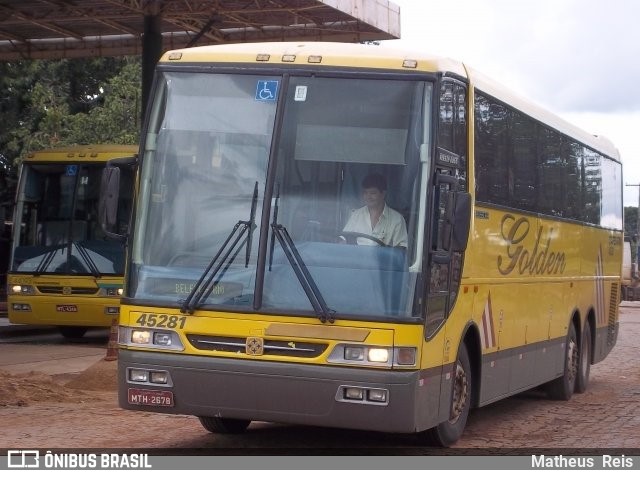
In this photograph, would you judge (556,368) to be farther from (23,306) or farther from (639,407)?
(23,306)

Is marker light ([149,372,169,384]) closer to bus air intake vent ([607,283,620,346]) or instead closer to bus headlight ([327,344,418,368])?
bus headlight ([327,344,418,368])

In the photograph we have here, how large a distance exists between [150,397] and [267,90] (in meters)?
2.46

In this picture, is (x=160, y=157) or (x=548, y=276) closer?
(x=160, y=157)

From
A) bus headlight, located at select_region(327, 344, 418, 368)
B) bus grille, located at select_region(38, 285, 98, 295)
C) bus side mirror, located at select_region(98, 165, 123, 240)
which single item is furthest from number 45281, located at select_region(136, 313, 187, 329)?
bus grille, located at select_region(38, 285, 98, 295)

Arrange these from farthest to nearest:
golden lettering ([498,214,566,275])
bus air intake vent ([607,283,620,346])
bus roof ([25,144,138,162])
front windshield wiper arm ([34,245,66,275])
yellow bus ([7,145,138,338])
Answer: front windshield wiper arm ([34,245,66,275]) < bus roof ([25,144,138,162]) < yellow bus ([7,145,138,338]) < bus air intake vent ([607,283,620,346]) < golden lettering ([498,214,566,275])

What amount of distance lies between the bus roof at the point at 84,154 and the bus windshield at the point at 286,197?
12.3m

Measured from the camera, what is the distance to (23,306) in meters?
22.3

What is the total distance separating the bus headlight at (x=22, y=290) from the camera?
22.3 metres

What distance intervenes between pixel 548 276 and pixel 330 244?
5.27m

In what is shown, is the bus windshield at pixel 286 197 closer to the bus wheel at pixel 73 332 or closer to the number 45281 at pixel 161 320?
the number 45281 at pixel 161 320

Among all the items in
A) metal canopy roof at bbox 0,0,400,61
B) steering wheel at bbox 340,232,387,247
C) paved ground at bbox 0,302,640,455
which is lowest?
paved ground at bbox 0,302,640,455

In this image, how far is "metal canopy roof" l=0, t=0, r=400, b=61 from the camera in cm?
2244

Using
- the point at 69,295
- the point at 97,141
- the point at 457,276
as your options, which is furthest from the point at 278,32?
the point at 457,276

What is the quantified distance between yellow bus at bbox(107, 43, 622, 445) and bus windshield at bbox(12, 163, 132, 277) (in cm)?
1202
